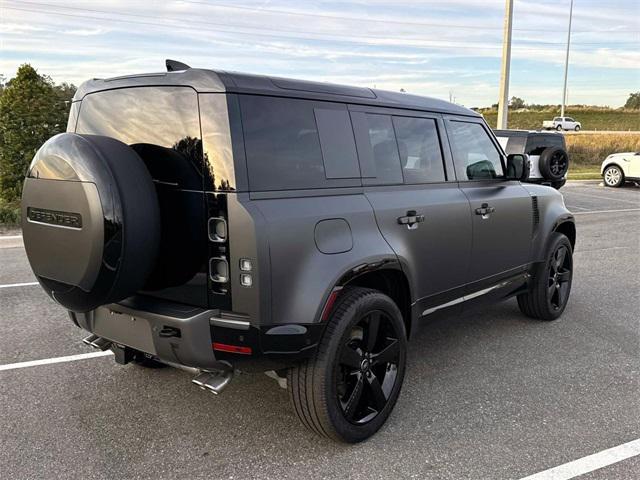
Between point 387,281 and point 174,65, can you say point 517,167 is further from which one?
point 174,65

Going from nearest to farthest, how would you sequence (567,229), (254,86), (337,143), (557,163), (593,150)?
1. (254,86)
2. (337,143)
3. (567,229)
4. (557,163)
5. (593,150)

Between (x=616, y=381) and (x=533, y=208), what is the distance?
151 cm

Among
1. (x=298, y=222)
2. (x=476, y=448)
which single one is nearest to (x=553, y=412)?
(x=476, y=448)

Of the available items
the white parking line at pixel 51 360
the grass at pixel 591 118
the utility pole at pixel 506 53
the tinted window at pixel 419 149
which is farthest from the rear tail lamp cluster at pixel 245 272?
the grass at pixel 591 118

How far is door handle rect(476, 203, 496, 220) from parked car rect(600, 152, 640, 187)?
54.5ft

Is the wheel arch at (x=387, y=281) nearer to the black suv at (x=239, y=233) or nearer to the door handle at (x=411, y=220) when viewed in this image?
the black suv at (x=239, y=233)

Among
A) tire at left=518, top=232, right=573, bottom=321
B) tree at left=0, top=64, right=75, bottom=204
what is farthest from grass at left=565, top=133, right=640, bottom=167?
tire at left=518, top=232, right=573, bottom=321

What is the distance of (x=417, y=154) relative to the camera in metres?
3.69

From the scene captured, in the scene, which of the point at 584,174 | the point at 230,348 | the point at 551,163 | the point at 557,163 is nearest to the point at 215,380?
the point at 230,348

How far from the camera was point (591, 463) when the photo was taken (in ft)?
9.55

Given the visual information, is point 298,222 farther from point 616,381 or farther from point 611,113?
point 611,113

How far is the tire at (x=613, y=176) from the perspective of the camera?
1833 centimetres

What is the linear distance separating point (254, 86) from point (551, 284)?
3639 mm

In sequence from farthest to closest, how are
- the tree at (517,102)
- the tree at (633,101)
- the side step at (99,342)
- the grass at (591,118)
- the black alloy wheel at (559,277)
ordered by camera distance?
the tree at (517,102), the tree at (633,101), the grass at (591,118), the black alloy wheel at (559,277), the side step at (99,342)
